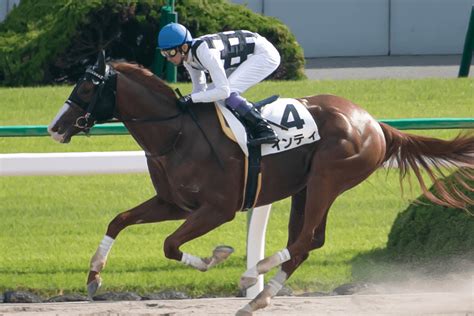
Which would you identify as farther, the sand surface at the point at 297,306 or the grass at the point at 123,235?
the grass at the point at 123,235

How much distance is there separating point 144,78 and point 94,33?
6.99 metres

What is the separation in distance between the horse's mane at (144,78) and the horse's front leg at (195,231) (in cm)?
72

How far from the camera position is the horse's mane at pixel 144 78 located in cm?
694

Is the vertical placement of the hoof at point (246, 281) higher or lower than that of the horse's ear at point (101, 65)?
lower

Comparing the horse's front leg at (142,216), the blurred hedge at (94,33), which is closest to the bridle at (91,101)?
the horse's front leg at (142,216)

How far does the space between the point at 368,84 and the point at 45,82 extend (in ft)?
12.3

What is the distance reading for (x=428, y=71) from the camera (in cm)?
1781

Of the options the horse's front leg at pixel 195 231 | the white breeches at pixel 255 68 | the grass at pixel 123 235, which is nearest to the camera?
the horse's front leg at pixel 195 231

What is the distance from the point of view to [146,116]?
6875mm

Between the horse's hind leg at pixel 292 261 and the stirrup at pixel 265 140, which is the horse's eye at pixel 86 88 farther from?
the horse's hind leg at pixel 292 261

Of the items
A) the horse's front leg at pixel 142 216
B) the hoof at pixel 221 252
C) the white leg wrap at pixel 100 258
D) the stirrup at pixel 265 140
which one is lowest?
the white leg wrap at pixel 100 258

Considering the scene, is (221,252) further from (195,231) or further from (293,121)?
(293,121)

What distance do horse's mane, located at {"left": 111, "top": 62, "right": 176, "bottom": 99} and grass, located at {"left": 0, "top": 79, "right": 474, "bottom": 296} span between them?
1574 millimetres

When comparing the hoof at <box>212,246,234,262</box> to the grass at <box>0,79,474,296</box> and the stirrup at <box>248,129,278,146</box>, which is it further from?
the grass at <box>0,79,474,296</box>
